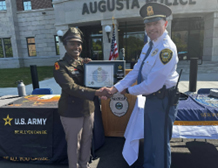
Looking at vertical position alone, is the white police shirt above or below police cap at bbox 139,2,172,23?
below

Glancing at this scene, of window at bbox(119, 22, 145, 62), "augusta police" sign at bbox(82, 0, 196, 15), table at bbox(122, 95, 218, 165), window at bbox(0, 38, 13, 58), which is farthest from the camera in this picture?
window at bbox(0, 38, 13, 58)

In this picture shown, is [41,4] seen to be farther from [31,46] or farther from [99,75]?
[99,75]

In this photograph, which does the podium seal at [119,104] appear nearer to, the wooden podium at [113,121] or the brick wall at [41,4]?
the wooden podium at [113,121]

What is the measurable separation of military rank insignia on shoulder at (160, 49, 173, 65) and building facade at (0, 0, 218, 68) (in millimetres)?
5293

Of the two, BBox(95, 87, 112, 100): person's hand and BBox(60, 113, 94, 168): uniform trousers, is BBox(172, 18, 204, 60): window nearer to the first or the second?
BBox(95, 87, 112, 100): person's hand

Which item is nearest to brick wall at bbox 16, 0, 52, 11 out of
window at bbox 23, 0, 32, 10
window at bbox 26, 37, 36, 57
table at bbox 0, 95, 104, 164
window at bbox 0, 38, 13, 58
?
window at bbox 23, 0, 32, 10

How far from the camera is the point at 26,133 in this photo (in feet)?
8.44

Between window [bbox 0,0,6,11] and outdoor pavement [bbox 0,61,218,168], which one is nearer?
outdoor pavement [bbox 0,61,218,168]

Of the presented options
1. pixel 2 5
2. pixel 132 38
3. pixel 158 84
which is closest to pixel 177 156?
pixel 158 84

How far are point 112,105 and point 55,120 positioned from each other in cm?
127

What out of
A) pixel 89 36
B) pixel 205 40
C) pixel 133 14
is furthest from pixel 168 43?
pixel 89 36

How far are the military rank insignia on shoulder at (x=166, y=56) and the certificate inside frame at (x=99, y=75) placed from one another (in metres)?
0.92

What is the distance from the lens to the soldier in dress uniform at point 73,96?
75.3 inches

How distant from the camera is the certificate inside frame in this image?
226 centimetres
